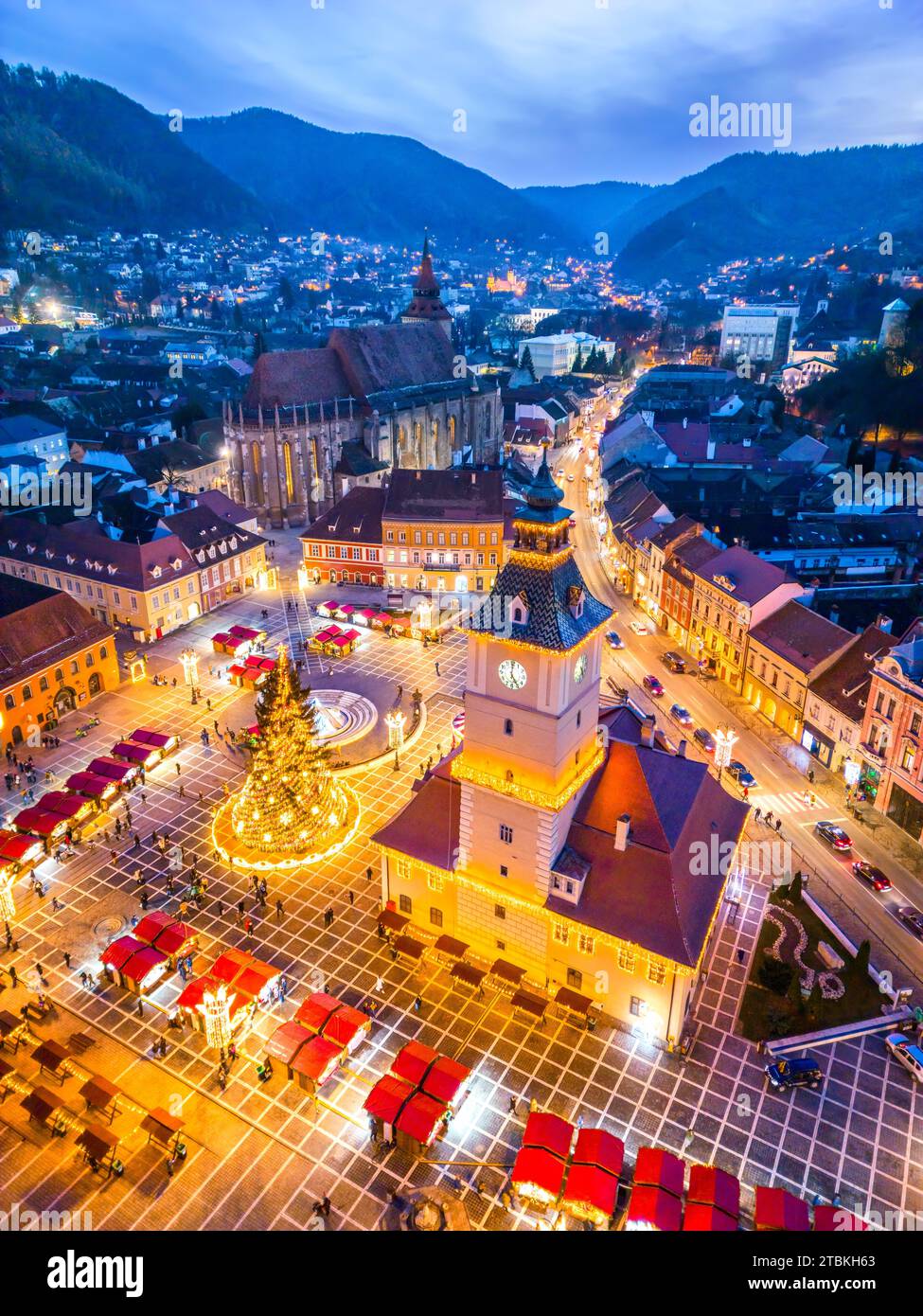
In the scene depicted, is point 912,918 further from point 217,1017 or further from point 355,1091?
point 217,1017

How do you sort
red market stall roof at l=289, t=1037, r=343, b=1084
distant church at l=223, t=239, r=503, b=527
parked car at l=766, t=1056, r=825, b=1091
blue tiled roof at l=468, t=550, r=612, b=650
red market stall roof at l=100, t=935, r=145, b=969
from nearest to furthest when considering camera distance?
red market stall roof at l=289, t=1037, r=343, b=1084
blue tiled roof at l=468, t=550, r=612, b=650
parked car at l=766, t=1056, r=825, b=1091
red market stall roof at l=100, t=935, r=145, b=969
distant church at l=223, t=239, r=503, b=527

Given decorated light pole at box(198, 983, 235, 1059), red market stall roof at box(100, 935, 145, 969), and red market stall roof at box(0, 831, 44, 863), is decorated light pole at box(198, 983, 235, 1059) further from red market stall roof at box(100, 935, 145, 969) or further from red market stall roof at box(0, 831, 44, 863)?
→ red market stall roof at box(0, 831, 44, 863)

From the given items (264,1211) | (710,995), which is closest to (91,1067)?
(264,1211)

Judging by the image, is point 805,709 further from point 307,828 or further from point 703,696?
point 307,828

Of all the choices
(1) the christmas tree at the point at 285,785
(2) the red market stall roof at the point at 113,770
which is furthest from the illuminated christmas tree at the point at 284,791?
(2) the red market stall roof at the point at 113,770

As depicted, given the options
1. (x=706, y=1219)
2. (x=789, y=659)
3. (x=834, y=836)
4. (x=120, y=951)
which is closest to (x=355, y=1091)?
(x=120, y=951)

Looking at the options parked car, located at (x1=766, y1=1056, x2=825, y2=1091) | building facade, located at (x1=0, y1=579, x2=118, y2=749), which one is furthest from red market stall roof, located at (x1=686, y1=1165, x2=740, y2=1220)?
building facade, located at (x1=0, y1=579, x2=118, y2=749)
